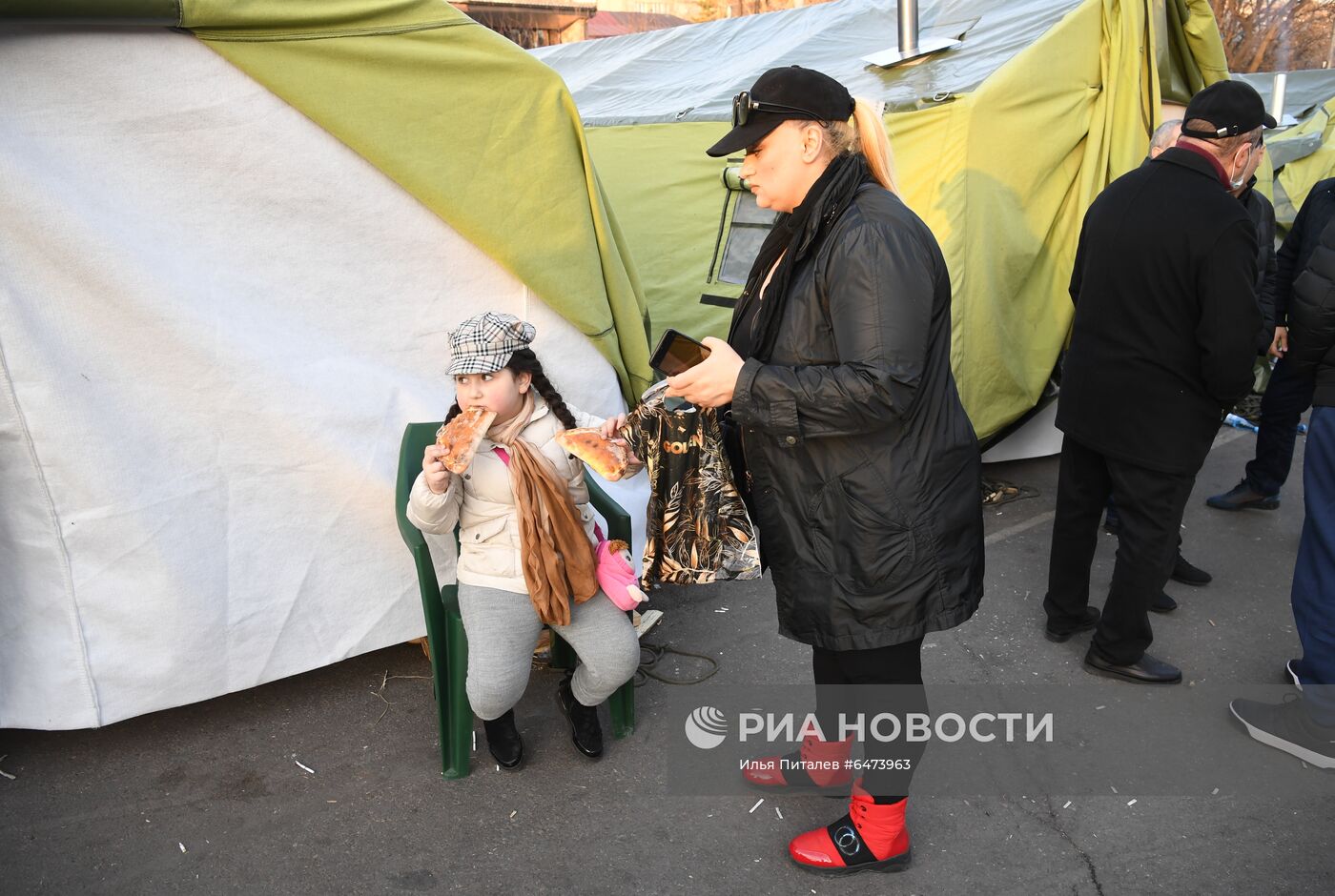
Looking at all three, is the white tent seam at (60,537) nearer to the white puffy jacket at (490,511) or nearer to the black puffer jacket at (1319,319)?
the white puffy jacket at (490,511)

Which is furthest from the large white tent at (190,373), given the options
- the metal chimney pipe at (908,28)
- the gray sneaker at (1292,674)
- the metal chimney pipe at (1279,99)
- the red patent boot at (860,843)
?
the metal chimney pipe at (1279,99)

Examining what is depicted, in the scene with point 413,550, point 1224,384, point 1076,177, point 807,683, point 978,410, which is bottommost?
point 807,683

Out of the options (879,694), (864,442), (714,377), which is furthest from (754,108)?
(879,694)

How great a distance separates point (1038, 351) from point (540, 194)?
9.18ft

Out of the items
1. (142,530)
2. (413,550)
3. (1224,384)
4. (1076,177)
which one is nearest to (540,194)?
(413,550)

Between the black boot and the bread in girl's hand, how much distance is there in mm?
857

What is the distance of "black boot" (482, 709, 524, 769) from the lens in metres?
3.04

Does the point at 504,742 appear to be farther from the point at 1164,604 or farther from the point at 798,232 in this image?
the point at 1164,604

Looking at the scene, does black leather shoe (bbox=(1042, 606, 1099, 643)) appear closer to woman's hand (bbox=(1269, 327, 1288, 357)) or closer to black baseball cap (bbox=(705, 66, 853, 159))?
woman's hand (bbox=(1269, 327, 1288, 357))

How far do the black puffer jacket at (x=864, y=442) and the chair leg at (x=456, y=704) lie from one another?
1.07m

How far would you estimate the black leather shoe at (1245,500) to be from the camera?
4980 mm

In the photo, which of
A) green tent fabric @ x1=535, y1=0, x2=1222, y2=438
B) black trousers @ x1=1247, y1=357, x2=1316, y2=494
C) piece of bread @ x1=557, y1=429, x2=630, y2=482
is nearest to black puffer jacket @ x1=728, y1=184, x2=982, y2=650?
piece of bread @ x1=557, y1=429, x2=630, y2=482

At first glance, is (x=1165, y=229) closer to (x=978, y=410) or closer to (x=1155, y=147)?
(x=1155, y=147)

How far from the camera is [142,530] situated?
2943 mm
